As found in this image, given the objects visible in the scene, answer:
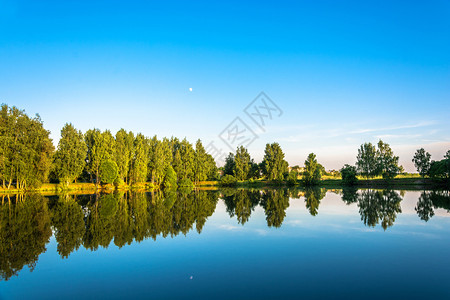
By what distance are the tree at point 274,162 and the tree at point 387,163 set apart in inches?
940

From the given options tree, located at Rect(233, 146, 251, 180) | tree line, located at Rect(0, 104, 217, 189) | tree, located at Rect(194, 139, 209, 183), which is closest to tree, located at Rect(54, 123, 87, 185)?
tree line, located at Rect(0, 104, 217, 189)

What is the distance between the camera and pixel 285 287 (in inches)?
217

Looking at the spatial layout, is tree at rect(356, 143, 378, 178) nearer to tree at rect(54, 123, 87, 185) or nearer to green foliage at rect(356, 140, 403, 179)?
green foliage at rect(356, 140, 403, 179)

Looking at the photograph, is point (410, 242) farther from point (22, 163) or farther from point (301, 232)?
point (22, 163)

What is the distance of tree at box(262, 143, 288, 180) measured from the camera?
7456 centimetres

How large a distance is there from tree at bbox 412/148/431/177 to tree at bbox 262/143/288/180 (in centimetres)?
3132

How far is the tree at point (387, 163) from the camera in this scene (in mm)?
63531

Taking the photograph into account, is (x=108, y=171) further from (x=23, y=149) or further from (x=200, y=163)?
(x=200, y=163)

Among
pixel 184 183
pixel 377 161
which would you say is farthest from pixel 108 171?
pixel 377 161

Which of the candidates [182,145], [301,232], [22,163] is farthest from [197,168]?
[301,232]

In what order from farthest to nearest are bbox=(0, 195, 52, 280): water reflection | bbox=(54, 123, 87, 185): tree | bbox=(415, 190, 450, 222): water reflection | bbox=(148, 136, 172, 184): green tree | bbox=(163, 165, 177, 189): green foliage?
bbox=(148, 136, 172, 184): green tree → bbox=(163, 165, 177, 189): green foliage → bbox=(54, 123, 87, 185): tree → bbox=(415, 190, 450, 222): water reflection → bbox=(0, 195, 52, 280): water reflection

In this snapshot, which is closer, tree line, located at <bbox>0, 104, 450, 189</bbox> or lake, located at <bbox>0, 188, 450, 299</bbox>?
lake, located at <bbox>0, 188, 450, 299</bbox>

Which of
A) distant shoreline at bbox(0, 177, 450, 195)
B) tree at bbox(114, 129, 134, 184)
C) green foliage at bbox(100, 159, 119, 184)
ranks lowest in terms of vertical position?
distant shoreline at bbox(0, 177, 450, 195)

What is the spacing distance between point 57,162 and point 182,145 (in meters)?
32.7
